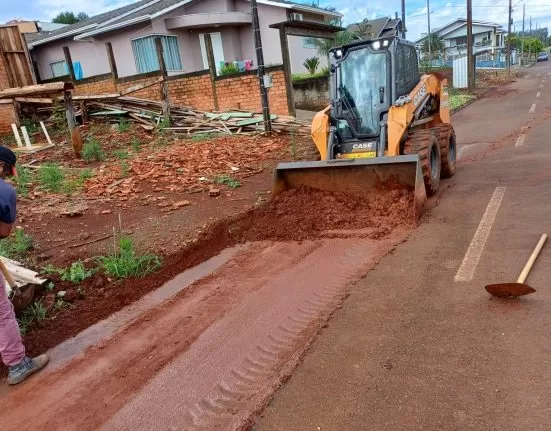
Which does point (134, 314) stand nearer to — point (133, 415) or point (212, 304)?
point (212, 304)

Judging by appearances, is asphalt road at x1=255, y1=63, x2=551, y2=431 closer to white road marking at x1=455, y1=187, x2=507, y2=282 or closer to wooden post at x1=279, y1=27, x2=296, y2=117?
white road marking at x1=455, y1=187, x2=507, y2=282

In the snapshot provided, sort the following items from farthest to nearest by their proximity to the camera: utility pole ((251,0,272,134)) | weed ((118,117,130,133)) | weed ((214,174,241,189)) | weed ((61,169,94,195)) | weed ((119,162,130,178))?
weed ((118,117,130,133))
utility pole ((251,0,272,134))
weed ((119,162,130,178))
weed ((61,169,94,195))
weed ((214,174,241,189))

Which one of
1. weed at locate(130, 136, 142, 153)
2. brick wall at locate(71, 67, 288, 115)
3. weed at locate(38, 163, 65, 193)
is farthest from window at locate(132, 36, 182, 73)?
weed at locate(38, 163, 65, 193)

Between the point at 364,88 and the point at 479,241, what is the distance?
355 centimetres

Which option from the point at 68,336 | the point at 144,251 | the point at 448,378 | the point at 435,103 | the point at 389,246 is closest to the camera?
the point at 448,378

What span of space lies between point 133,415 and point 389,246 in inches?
137

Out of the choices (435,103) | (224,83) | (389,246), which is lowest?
(389,246)

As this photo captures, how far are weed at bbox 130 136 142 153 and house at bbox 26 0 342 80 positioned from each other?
8.80 metres

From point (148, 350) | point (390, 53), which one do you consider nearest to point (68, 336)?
point (148, 350)


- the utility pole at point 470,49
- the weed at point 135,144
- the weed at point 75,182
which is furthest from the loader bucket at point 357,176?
the utility pole at point 470,49

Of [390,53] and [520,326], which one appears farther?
[390,53]

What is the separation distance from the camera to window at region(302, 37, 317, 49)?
26.5 meters

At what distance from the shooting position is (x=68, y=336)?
170 inches

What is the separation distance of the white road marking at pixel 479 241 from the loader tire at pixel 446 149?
1.42 m
